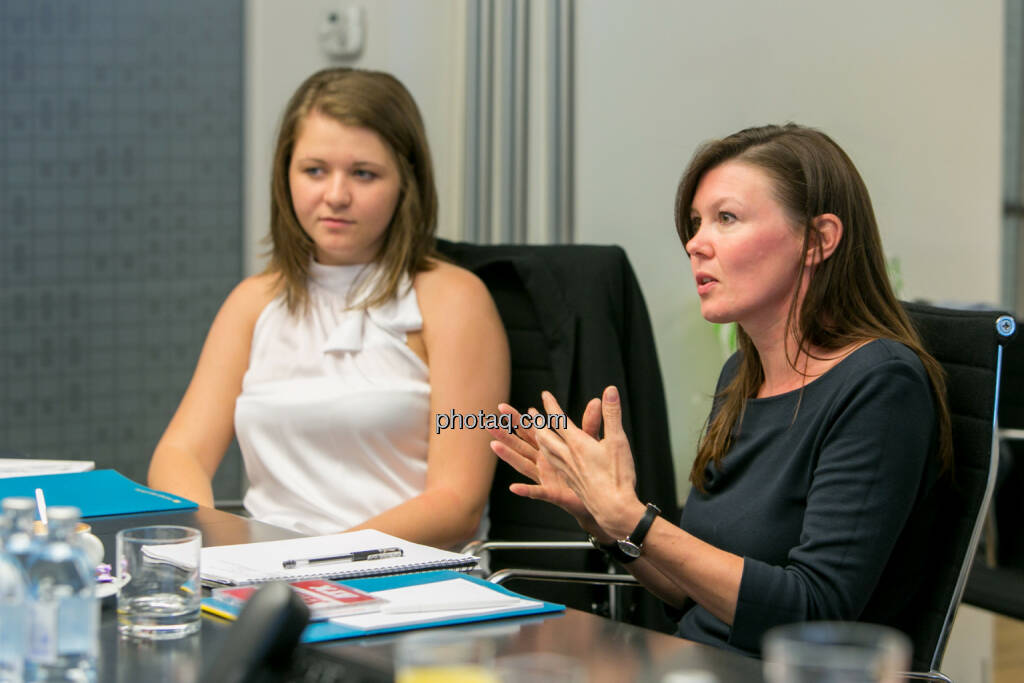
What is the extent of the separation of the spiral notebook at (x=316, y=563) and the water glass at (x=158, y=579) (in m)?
0.13

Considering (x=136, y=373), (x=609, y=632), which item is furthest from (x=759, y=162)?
(x=136, y=373)

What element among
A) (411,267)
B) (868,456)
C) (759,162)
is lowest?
(868,456)

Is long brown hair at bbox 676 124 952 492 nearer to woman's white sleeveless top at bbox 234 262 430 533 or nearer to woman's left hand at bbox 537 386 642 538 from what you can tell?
woman's left hand at bbox 537 386 642 538

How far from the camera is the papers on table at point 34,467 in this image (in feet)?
6.43

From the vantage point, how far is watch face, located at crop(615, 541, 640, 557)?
1.47 m

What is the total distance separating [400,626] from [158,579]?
0.23 m

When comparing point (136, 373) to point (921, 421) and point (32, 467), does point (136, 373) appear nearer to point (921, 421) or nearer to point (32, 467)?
point (32, 467)

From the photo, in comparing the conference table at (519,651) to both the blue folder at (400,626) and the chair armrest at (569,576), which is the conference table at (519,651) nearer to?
the blue folder at (400,626)

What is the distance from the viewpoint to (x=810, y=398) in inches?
60.9

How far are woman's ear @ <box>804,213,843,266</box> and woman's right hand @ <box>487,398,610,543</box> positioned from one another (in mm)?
336

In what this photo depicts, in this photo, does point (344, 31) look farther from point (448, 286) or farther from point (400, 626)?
point (400, 626)

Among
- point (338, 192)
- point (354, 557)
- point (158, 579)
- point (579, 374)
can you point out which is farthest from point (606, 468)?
point (338, 192)

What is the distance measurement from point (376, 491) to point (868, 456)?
39.5 inches

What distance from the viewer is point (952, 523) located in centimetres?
156
